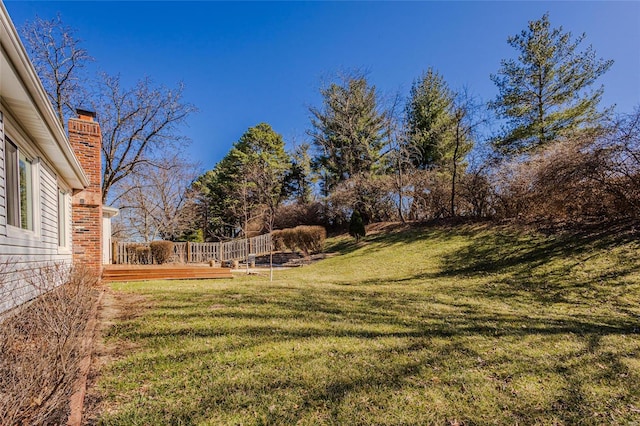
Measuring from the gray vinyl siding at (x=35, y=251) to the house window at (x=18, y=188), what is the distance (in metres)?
0.15

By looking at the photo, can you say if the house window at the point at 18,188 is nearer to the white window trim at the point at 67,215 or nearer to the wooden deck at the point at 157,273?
the white window trim at the point at 67,215

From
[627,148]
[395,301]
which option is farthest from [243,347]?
[627,148]

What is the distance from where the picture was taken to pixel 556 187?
978 centimetres

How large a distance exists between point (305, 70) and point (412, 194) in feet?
38.5

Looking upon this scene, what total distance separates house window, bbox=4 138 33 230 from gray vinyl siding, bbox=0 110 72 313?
0.15m

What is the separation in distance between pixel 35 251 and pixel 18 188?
109 centimetres

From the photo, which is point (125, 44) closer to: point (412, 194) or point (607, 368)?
point (412, 194)

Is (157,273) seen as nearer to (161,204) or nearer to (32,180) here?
(32,180)

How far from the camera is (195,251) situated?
16109mm

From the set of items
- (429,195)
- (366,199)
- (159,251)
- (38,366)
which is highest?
(366,199)

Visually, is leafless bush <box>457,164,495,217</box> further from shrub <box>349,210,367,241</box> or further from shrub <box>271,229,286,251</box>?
shrub <box>271,229,286,251</box>

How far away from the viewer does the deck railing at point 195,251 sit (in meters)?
14.0

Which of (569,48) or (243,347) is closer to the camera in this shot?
(243,347)

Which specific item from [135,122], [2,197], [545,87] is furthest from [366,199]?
[2,197]
